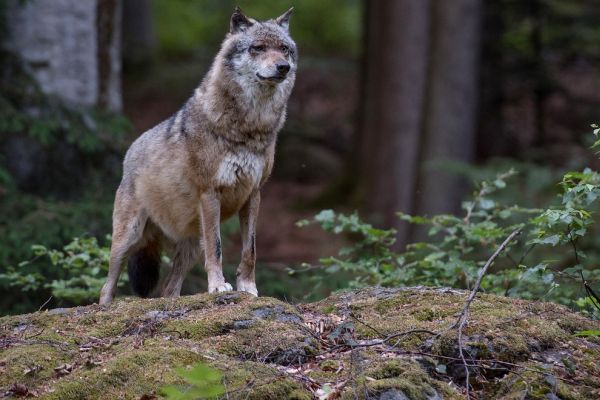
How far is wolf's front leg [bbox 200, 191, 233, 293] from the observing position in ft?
22.3

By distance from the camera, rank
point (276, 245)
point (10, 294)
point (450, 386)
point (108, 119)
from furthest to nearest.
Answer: point (276, 245)
point (108, 119)
point (10, 294)
point (450, 386)

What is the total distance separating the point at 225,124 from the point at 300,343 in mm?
2366

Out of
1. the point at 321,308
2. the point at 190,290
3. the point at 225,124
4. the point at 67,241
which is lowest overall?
the point at 190,290

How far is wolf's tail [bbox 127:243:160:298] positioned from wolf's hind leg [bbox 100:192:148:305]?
0.52 ft

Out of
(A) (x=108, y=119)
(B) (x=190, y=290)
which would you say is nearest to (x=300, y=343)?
(B) (x=190, y=290)

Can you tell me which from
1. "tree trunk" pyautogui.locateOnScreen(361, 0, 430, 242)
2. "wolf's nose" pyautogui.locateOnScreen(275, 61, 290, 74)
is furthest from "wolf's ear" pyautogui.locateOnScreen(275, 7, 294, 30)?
"tree trunk" pyautogui.locateOnScreen(361, 0, 430, 242)

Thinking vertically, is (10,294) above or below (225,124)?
below

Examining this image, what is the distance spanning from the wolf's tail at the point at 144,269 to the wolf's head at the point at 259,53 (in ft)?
6.14

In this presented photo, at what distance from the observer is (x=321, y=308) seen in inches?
233

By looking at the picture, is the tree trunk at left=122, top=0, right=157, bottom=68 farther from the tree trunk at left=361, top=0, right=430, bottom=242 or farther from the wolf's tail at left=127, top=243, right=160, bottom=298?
the wolf's tail at left=127, top=243, right=160, bottom=298

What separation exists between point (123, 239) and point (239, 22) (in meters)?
2.15

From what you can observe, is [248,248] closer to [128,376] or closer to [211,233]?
[211,233]

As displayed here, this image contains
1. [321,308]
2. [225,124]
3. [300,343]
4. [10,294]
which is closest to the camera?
[300,343]

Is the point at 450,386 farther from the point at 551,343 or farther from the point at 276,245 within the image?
the point at 276,245
